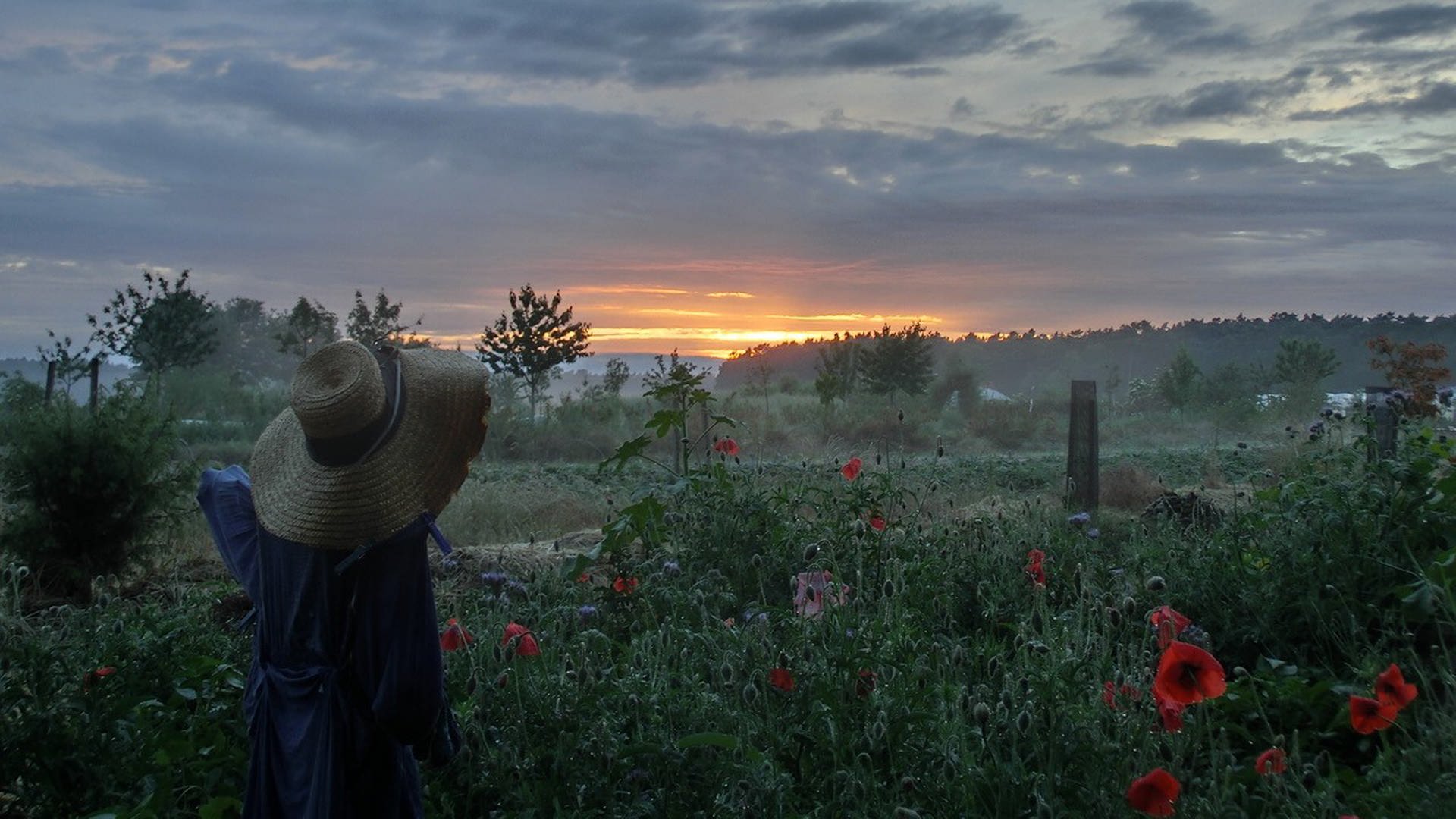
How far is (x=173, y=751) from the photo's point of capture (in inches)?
122

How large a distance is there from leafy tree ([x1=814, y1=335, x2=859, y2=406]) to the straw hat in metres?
26.5

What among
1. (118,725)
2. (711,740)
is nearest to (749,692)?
(711,740)

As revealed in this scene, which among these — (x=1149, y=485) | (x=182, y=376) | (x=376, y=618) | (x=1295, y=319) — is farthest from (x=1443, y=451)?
(x=1295, y=319)

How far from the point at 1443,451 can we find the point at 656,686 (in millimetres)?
3875

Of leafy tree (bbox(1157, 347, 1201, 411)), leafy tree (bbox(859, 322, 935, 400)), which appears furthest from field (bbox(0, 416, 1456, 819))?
leafy tree (bbox(1157, 347, 1201, 411))

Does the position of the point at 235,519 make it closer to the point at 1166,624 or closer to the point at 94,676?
the point at 94,676

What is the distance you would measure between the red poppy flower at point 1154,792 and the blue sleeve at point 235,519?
1.98 m

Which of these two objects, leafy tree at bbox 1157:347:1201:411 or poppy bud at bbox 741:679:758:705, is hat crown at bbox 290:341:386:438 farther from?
leafy tree at bbox 1157:347:1201:411

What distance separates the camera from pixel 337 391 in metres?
2.30

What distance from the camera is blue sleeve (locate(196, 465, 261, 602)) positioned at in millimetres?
2652

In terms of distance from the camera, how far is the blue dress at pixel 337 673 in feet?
7.30

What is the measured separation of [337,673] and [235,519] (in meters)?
0.54

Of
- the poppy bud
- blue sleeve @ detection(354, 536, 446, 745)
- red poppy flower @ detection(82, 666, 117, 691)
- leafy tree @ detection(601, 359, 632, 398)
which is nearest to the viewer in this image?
blue sleeve @ detection(354, 536, 446, 745)

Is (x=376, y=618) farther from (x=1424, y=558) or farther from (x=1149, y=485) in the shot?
(x=1149, y=485)
